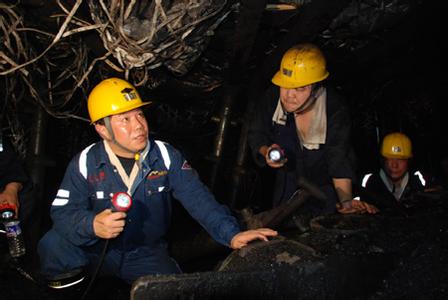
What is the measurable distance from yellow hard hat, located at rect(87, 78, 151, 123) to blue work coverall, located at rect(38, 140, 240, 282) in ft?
1.00

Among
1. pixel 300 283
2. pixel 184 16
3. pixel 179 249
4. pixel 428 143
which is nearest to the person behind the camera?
pixel 300 283

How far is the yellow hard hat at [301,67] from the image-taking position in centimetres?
350

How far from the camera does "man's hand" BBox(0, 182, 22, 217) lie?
349 centimetres

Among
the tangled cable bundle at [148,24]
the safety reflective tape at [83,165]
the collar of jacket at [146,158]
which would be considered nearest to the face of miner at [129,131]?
the collar of jacket at [146,158]

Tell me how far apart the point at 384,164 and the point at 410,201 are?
72.1 inches

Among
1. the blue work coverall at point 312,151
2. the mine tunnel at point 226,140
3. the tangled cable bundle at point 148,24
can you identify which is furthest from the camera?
the blue work coverall at point 312,151

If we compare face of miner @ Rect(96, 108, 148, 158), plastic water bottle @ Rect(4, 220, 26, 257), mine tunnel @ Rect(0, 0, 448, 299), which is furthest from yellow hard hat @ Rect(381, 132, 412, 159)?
plastic water bottle @ Rect(4, 220, 26, 257)

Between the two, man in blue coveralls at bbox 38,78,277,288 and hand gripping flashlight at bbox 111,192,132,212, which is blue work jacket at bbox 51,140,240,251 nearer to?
man in blue coveralls at bbox 38,78,277,288

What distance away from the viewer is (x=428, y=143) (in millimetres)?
6902

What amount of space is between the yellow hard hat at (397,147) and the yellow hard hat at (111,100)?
144 inches

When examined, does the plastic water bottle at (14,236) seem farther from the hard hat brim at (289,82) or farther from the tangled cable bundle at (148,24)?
the hard hat brim at (289,82)

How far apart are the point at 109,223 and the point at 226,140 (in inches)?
114

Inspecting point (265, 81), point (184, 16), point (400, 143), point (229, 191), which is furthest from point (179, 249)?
point (400, 143)

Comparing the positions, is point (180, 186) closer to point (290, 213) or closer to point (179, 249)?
point (290, 213)
